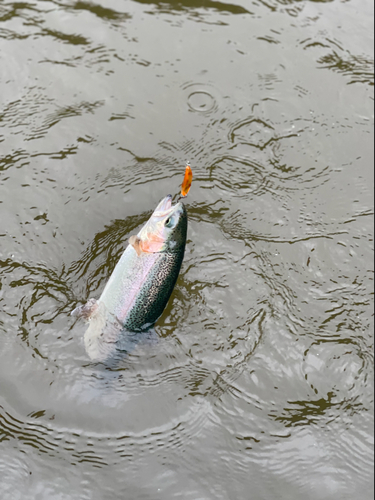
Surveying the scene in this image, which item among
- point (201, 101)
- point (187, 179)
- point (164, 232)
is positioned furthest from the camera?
point (201, 101)

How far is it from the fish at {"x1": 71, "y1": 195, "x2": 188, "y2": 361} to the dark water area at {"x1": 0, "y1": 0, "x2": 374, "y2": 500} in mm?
365

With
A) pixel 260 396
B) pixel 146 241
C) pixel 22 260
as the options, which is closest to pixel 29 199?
pixel 22 260

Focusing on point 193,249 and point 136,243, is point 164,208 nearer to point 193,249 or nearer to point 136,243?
point 136,243

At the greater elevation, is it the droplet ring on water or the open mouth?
the droplet ring on water

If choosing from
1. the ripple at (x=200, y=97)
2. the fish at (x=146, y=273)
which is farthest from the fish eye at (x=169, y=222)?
the ripple at (x=200, y=97)

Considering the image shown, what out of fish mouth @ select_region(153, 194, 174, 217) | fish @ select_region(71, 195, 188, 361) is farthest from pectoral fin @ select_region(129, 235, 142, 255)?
fish mouth @ select_region(153, 194, 174, 217)

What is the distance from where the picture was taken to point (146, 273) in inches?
153

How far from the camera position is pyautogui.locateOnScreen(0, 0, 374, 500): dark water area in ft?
13.3

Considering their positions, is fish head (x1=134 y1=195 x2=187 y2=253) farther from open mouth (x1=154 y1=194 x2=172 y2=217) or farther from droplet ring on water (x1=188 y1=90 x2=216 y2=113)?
droplet ring on water (x1=188 y1=90 x2=216 y2=113)

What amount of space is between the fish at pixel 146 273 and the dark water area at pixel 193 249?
1.20 ft

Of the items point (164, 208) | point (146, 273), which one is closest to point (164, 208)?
point (164, 208)

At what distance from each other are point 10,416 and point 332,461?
115 inches

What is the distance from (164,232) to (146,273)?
379 millimetres

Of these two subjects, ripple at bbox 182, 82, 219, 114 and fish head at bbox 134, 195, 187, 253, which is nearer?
fish head at bbox 134, 195, 187, 253
